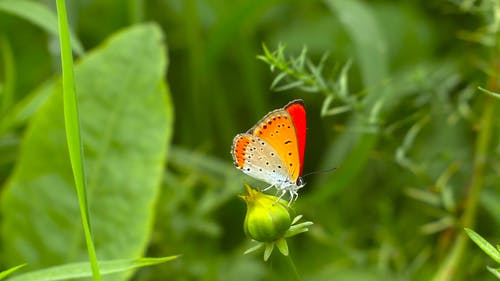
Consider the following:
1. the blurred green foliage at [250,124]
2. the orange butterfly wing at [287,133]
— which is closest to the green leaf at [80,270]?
the orange butterfly wing at [287,133]

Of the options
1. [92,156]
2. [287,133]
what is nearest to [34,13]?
[92,156]

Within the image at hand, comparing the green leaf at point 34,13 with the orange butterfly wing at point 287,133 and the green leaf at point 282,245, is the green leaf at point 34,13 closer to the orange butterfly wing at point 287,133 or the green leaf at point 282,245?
the orange butterfly wing at point 287,133

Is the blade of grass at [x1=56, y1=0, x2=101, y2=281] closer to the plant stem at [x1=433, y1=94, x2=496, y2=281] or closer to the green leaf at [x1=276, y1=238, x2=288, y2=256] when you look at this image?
the green leaf at [x1=276, y1=238, x2=288, y2=256]

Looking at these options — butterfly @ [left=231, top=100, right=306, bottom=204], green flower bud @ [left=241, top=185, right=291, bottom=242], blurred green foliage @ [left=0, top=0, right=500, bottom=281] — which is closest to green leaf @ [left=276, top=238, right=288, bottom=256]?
green flower bud @ [left=241, top=185, right=291, bottom=242]

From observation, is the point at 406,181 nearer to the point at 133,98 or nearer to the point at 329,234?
the point at 329,234

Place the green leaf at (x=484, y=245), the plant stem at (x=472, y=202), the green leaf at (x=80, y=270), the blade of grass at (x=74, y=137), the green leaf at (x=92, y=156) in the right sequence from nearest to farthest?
the green leaf at (x=484, y=245), the blade of grass at (x=74, y=137), the green leaf at (x=80, y=270), the plant stem at (x=472, y=202), the green leaf at (x=92, y=156)

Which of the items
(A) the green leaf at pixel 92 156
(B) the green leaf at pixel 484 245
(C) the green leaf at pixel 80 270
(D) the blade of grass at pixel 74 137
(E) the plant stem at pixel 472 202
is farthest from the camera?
(A) the green leaf at pixel 92 156

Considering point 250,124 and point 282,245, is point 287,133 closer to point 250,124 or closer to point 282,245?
point 282,245
